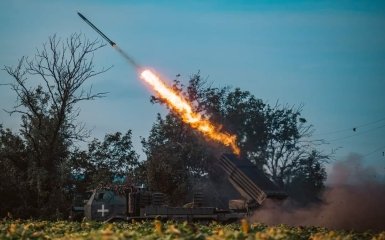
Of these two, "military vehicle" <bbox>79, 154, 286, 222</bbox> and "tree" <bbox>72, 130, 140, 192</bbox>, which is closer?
"military vehicle" <bbox>79, 154, 286, 222</bbox>

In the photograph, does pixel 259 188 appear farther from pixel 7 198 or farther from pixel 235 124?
pixel 235 124

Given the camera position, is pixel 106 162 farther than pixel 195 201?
Yes

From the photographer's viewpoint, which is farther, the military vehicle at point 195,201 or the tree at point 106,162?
the tree at point 106,162

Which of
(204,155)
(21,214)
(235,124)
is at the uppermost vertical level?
(235,124)

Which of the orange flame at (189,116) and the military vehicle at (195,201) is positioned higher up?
the orange flame at (189,116)

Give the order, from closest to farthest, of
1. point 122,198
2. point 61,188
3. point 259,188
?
point 259,188 < point 122,198 < point 61,188

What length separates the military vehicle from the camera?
24.1 m

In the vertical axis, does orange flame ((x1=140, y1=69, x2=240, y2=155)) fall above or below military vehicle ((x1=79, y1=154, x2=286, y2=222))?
above

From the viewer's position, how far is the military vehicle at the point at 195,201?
24.1m

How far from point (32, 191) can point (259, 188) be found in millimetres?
22358

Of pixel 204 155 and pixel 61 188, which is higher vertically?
pixel 204 155

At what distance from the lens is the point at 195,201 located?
89.9ft

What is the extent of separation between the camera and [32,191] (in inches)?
1555

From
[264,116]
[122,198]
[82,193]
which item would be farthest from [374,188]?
[264,116]
